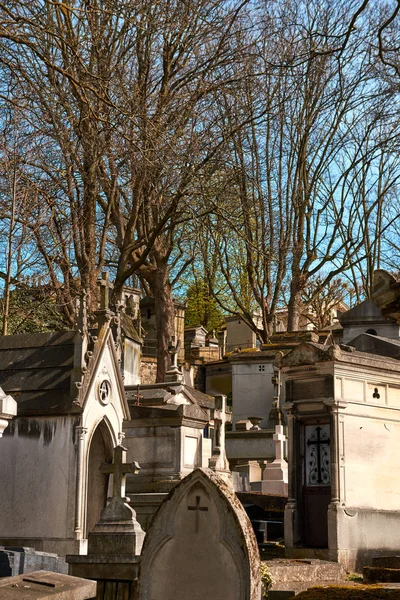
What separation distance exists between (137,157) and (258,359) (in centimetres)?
1897

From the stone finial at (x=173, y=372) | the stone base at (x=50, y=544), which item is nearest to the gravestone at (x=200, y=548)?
the stone base at (x=50, y=544)

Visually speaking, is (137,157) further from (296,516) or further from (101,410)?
(296,516)

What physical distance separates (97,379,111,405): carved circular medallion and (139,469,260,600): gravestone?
8.50m

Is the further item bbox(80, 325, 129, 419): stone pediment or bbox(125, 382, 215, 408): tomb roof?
bbox(125, 382, 215, 408): tomb roof

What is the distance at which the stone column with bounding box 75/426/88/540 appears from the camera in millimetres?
14211

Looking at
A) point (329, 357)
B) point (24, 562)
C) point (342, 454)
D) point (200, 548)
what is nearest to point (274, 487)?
point (342, 454)

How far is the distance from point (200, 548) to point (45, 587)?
4.88 feet

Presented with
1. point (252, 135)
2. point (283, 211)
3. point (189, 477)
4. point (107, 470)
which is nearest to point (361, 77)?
point (252, 135)

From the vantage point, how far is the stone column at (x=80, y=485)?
46.6 ft

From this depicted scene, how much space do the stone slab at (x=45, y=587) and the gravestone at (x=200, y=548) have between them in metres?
0.86

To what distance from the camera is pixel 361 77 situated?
28.5 m

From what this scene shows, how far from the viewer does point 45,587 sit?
7449mm

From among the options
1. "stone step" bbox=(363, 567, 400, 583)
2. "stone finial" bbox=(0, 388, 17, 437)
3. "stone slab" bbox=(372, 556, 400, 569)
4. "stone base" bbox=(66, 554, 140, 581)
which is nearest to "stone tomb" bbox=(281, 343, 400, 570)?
"stone slab" bbox=(372, 556, 400, 569)

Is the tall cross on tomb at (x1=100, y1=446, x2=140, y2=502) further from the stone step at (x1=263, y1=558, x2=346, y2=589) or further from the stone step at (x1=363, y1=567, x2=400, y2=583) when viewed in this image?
the stone step at (x1=363, y1=567, x2=400, y2=583)
